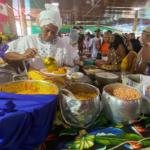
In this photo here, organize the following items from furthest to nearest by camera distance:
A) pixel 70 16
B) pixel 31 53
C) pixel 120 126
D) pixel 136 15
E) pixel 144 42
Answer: pixel 136 15, pixel 144 42, pixel 70 16, pixel 31 53, pixel 120 126

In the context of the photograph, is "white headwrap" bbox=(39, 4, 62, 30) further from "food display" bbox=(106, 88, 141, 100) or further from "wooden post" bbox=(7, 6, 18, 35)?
"food display" bbox=(106, 88, 141, 100)

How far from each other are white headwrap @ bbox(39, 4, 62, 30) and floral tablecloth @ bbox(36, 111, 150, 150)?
28.4 inches

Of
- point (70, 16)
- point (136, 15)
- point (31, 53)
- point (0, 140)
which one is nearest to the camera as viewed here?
point (0, 140)

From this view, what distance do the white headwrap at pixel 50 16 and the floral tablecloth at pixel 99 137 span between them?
2.37 ft

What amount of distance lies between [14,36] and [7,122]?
0.71m

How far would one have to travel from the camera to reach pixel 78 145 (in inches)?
23.5

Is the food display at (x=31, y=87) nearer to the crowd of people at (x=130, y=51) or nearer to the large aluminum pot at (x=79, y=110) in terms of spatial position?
the large aluminum pot at (x=79, y=110)

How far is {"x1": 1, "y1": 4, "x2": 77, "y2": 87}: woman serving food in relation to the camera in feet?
2.86

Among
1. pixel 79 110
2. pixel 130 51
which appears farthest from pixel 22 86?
pixel 130 51

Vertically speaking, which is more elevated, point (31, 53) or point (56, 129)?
point (31, 53)

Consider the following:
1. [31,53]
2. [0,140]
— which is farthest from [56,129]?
[31,53]

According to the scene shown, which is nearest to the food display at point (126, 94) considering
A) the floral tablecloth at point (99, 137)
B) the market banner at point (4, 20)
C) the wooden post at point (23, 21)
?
the floral tablecloth at point (99, 137)

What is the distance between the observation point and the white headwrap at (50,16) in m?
0.87

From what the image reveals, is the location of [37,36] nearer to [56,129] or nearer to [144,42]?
[56,129]
